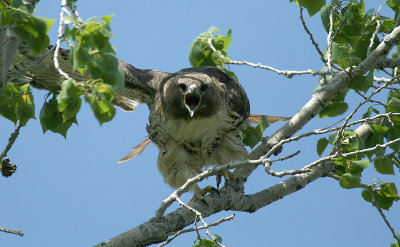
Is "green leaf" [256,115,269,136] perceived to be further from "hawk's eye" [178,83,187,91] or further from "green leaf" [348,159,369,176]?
"hawk's eye" [178,83,187,91]

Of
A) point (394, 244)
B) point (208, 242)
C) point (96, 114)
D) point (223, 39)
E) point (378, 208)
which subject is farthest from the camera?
point (223, 39)

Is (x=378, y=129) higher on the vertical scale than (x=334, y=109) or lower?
lower

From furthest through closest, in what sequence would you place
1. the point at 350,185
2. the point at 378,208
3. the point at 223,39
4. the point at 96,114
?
1. the point at 223,39
2. the point at 378,208
3. the point at 350,185
4. the point at 96,114

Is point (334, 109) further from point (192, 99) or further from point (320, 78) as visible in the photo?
point (192, 99)

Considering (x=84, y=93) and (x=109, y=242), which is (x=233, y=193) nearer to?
(x=109, y=242)

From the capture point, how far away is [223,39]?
5715 millimetres

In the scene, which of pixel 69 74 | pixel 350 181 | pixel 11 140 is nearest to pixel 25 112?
pixel 11 140

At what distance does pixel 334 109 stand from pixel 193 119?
61.0 inches

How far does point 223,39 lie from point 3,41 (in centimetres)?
303

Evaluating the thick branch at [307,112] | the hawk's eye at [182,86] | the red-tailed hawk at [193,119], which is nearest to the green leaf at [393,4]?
the thick branch at [307,112]

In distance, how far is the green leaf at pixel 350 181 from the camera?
13.1 feet

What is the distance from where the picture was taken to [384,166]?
4828 mm

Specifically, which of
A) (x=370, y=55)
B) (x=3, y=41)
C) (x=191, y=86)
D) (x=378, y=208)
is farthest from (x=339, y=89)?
(x=3, y=41)

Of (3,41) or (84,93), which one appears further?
(3,41)
